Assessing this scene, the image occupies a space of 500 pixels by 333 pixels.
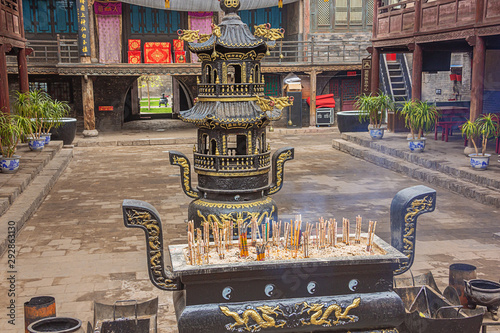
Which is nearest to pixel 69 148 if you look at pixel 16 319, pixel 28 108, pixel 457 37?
pixel 28 108

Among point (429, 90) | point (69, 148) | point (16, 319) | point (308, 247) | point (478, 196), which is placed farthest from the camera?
point (429, 90)

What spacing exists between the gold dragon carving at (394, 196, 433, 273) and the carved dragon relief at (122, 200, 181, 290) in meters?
2.05

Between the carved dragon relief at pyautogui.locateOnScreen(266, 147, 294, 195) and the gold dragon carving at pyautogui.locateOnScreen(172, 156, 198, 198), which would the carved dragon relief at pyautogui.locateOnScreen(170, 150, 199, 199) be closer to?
the gold dragon carving at pyautogui.locateOnScreen(172, 156, 198, 198)

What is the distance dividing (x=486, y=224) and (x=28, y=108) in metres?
11.1

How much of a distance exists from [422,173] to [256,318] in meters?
9.14

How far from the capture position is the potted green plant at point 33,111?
14.6 m

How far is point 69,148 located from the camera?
17969mm

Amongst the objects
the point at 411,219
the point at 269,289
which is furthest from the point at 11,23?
the point at 411,219

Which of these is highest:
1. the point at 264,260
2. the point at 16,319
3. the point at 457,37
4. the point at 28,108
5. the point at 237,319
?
the point at 457,37

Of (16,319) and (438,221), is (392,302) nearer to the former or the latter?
(16,319)

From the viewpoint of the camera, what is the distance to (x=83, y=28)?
20.5 metres

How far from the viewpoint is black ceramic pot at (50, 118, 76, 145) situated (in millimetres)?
18172

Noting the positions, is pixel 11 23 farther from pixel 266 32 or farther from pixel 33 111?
pixel 266 32

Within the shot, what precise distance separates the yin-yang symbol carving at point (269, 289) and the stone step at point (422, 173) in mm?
6896
